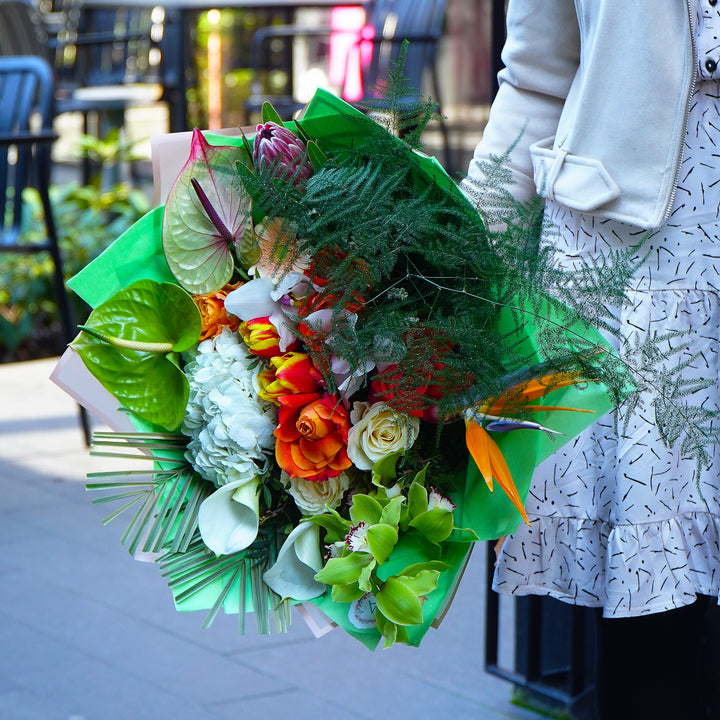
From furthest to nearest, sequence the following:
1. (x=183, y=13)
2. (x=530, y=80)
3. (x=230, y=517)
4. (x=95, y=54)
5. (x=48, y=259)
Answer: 1. (x=95, y=54)
2. (x=48, y=259)
3. (x=183, y=13)
4. (x=530, y=80)
5. (x=230, y=517)

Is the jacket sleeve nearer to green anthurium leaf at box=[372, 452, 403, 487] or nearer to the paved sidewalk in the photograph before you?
green anthurium leaf at box=[372, 452, 403, 487]

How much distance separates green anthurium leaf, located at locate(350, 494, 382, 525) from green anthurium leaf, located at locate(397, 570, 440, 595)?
0.07 metres

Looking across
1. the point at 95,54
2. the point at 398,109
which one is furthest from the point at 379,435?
the point at 95,54

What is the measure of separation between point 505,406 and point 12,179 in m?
3.47

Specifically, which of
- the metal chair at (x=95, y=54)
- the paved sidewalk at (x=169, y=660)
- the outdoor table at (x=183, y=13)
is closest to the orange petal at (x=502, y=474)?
the paved sidewalk at (x=169, y=660)

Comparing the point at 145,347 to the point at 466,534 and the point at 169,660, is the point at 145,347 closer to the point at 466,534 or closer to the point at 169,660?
the point at 466,534

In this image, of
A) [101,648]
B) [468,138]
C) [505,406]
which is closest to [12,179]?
[101,648]

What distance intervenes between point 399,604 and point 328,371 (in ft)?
0.83

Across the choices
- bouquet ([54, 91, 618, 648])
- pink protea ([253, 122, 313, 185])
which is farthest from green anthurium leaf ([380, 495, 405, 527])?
pink protea ([253, 122, 313, 185])

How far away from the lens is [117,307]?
1255 mm

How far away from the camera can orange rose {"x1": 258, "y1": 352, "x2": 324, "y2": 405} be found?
1186 mm

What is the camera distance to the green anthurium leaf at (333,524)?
120 centimetres

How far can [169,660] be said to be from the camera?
2.69m

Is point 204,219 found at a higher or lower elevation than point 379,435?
higher
